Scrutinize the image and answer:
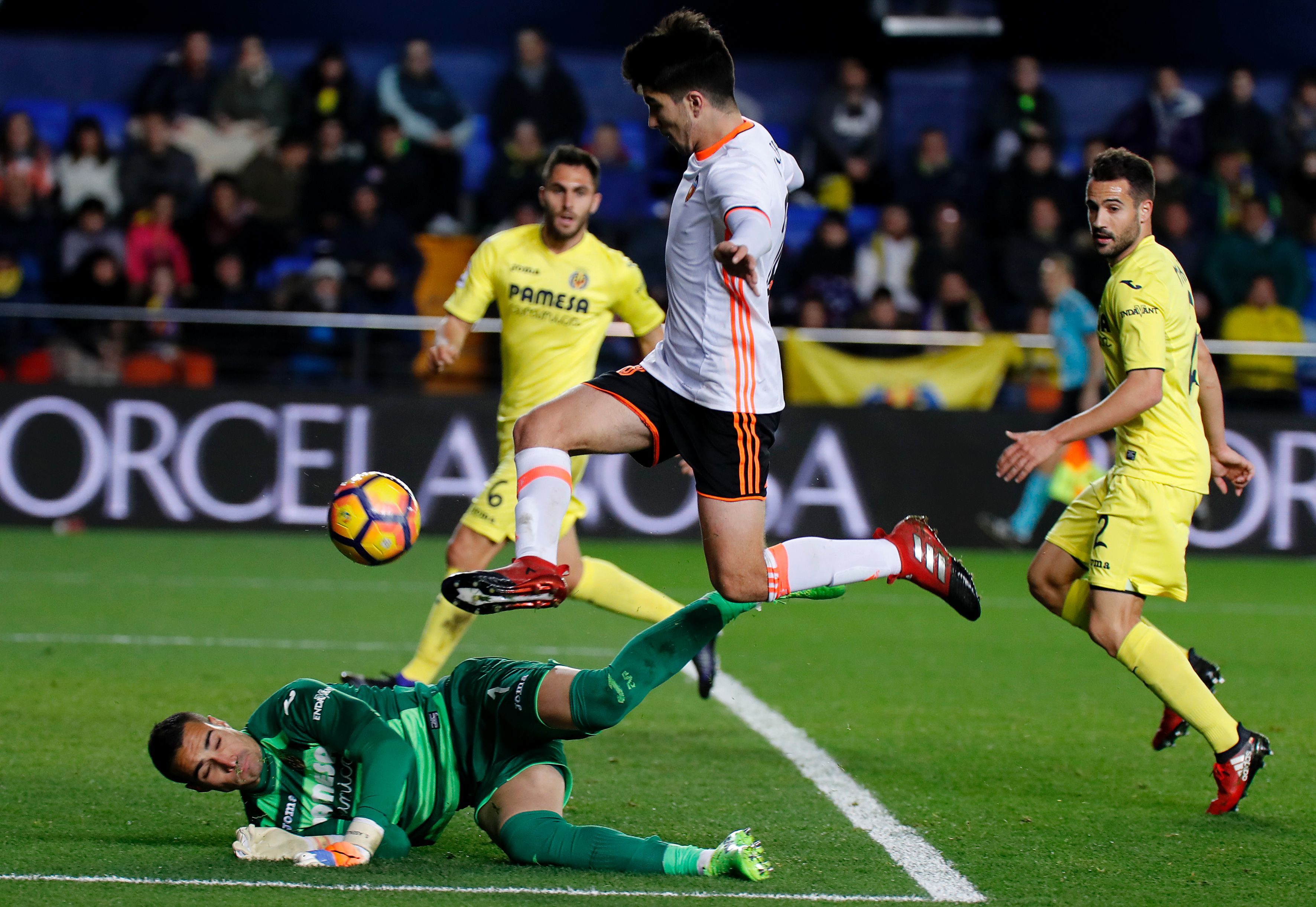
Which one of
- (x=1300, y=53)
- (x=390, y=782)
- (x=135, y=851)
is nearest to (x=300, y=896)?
(x=390, y=782)

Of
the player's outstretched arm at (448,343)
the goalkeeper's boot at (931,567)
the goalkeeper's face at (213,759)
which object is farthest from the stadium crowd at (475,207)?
the goalkeeper's face at (213,759)

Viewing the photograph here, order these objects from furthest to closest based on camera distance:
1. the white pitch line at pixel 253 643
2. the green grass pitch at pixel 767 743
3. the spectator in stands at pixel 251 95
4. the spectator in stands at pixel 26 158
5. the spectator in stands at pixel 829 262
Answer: the spectator in stands at pixel 251 95, the spectator in stands at pixel 26 158, the spectator in stands at pixel 829 262, the white pitch line at pixel 253 643, the green grass pitch at pixel 767 743

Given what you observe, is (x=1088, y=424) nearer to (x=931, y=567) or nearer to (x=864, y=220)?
(x=931, y=567)

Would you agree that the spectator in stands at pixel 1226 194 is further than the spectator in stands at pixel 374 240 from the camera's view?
Yes

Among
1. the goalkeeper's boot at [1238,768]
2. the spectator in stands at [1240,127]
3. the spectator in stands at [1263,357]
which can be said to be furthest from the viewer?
the spectator in stands at [1240,127]

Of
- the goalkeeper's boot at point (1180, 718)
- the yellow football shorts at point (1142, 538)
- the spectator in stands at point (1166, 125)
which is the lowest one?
the goalkeeper's boot at point (1180, 718)

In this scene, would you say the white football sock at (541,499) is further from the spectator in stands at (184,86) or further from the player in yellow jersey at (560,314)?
the spectator in stands at (184,86)

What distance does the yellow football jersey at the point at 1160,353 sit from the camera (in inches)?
202

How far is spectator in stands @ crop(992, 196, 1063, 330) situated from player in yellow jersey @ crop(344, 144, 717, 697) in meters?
8.25

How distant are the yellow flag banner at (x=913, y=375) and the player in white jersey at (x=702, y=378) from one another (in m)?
8.25

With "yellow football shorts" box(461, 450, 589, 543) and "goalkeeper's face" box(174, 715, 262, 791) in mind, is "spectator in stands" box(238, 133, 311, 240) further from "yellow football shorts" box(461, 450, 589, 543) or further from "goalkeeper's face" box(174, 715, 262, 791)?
"goalkeeper's face" box(174, 715, 262, 791)

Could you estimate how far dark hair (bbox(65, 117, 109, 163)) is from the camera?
48.9 feet

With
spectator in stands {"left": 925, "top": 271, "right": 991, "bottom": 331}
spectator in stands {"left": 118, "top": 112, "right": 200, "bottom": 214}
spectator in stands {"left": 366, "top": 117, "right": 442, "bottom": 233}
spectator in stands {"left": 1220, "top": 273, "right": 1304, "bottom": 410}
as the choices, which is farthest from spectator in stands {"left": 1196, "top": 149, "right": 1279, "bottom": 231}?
spectator in stands {"left": 118, "top": 112, "right": 200, "bottom": 214}

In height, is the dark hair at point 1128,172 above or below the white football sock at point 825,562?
above
